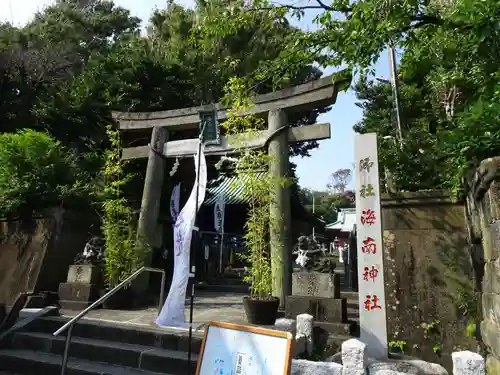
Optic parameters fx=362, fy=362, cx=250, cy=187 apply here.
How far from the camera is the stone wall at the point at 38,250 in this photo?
855cm

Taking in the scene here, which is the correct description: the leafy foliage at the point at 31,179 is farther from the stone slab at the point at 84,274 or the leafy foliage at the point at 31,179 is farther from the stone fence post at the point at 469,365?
the stone fence post at the point at 469,365

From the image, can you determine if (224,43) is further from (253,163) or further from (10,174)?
(253,163)

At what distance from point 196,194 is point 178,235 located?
785mm

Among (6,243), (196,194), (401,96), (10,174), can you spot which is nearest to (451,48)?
(196,194)

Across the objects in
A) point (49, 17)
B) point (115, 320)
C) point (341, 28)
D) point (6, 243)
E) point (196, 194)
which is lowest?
point (115, 320)

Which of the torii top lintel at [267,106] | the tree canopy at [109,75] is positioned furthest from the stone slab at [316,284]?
the tree canopy at [109,75]

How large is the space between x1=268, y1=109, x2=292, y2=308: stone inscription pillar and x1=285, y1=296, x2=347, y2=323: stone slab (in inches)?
40.7

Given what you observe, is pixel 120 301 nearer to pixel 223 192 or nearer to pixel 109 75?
pixel 223 192

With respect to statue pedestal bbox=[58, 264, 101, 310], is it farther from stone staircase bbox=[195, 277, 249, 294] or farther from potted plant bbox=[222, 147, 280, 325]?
stone staircase bbox=[195, 277, 249, 294]

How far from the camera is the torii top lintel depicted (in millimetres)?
7586

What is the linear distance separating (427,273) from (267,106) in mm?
4727

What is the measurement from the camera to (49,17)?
2130 cm

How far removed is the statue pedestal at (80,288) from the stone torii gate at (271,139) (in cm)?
138

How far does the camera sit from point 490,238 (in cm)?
386
